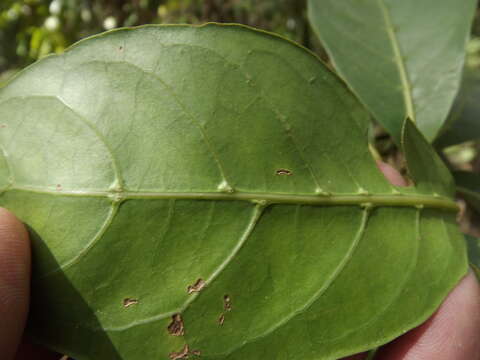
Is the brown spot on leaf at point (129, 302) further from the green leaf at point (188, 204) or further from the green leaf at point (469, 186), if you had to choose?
the green leaf at point (469, 186)

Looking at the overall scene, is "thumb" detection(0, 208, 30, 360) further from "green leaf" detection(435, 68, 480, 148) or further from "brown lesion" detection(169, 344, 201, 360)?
"green leaf" detection(435, 68, 480, 148)

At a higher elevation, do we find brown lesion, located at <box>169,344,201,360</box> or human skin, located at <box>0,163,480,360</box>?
brown lesion, located at <box>169,344,201,360</box>

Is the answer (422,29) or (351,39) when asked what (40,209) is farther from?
(422,29)

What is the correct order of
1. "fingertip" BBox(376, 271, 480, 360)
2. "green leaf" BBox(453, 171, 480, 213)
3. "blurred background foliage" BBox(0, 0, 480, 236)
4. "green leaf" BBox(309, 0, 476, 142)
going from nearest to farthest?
1. "fingertip" BBox(376, 271, 480, 360)
2. "green leaf" BBox(309, 0, 476, 142)
3. "green leaf" BBox(453, 171, 480, 213)
4. "blurred background foliage" BBox(0, 0, 480, 236)

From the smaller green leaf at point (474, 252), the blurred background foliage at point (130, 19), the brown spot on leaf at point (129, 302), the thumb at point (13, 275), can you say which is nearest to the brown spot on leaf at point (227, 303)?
the brown spot on leaf at point (129, 302)

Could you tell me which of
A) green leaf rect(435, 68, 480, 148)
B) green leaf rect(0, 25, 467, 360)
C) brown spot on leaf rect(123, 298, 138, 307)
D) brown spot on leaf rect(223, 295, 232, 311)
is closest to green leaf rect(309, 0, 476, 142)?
green leaf rect(435, 68, 480, 148)

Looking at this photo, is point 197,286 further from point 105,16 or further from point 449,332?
point 105,16

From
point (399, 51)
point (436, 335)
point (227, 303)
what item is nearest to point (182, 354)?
point (227, 303)
